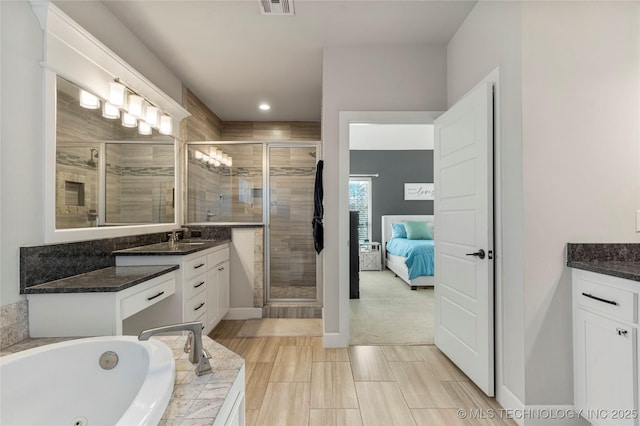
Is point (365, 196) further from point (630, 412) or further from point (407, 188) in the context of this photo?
point (630, 412)

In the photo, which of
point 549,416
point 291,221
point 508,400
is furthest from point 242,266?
point 549,416

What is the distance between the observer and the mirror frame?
5.51 ft

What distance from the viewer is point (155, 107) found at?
2.77 meters

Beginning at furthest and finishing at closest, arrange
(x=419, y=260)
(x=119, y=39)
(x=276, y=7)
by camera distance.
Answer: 1. (x=419, y=260)
2. (x=119, y=39)
3. (x=276, y=7)

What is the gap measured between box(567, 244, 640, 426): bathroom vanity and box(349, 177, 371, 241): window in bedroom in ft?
18.1

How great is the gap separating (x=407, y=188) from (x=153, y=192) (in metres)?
5.66

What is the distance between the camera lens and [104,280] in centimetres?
172

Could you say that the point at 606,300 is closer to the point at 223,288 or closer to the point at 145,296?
the point at 145,296

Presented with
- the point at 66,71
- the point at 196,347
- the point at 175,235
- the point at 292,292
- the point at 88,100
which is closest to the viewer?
the point at 196,347

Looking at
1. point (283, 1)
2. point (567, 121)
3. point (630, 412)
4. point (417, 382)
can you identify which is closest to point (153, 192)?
point (283, 1)

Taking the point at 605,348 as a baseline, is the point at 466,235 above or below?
above

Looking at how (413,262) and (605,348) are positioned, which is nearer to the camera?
(605,348)

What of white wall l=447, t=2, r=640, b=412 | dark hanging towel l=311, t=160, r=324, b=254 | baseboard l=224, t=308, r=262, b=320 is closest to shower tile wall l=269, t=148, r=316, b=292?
baseboard l=224, t=308, r=262, b=320

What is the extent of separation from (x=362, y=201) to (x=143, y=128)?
526cm
